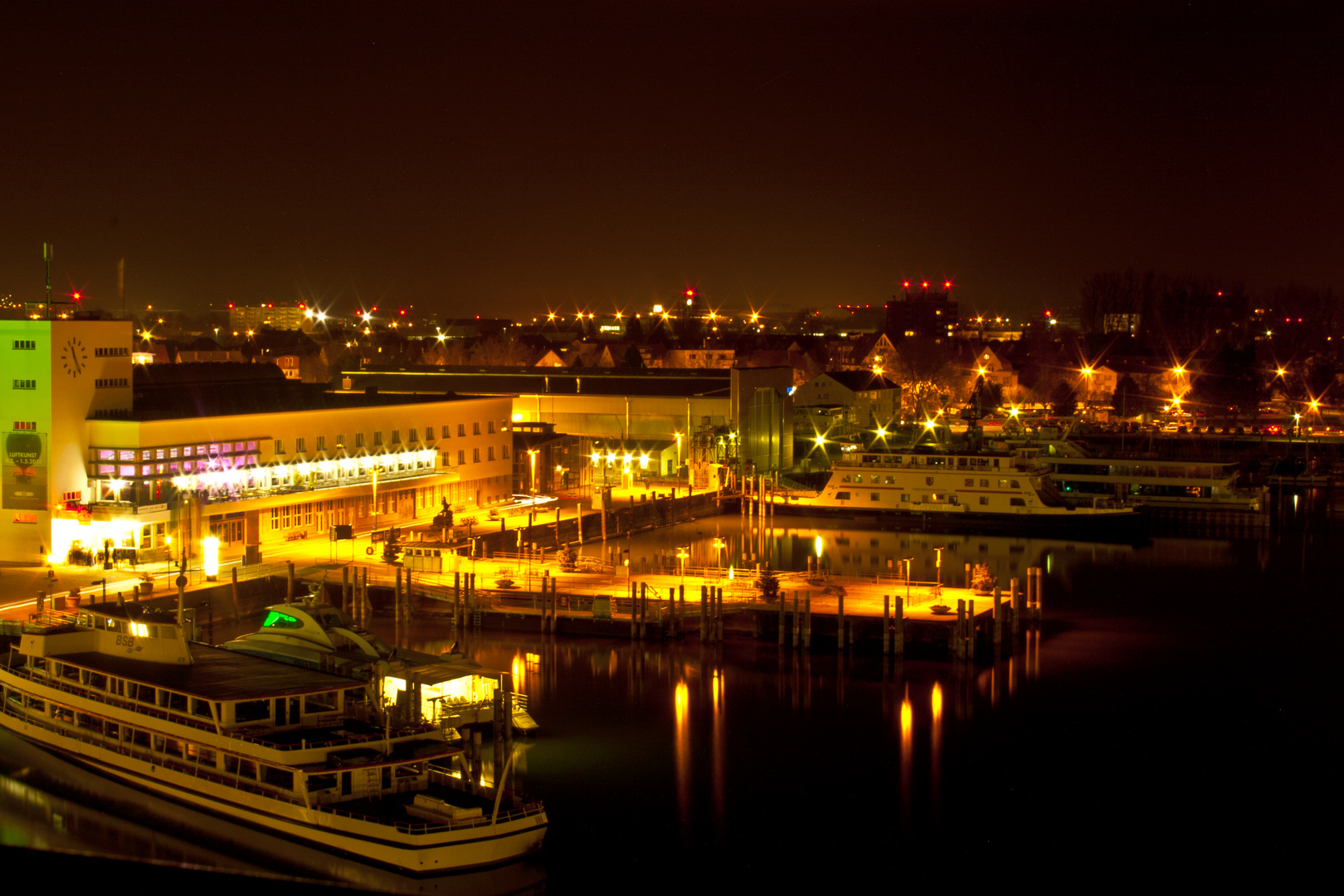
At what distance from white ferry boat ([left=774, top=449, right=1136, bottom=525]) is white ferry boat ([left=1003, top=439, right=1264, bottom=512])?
3.72 feet

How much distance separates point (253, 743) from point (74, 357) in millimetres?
8825

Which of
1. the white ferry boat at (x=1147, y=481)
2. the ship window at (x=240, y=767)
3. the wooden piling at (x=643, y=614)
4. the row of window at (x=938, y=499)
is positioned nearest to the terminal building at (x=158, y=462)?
the wooden piling at (x=643, y=614)

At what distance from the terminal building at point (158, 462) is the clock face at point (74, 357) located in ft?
0.05

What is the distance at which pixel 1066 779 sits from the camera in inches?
408

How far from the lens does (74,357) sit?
15945 mm

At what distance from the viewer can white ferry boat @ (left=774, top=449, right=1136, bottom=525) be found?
23.6 meters

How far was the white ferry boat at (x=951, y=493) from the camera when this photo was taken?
2358 cm

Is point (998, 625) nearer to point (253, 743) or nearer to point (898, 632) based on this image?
point (898, 632)

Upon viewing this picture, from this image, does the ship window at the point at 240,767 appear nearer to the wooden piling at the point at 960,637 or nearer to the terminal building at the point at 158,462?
the terminal building at the point at 158,462

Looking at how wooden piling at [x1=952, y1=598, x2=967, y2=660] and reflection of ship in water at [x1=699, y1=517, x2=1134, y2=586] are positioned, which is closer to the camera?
wooden piling at [x1=952, y1=598, x2=967, y2=660]

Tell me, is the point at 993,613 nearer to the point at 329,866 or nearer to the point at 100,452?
the point at 329,866

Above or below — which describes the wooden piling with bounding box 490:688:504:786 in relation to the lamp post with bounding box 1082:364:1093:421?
below

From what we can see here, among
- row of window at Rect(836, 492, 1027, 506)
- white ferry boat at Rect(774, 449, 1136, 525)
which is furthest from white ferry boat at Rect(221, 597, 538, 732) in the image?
row of window at Rect(836, 492, 1027, 506)

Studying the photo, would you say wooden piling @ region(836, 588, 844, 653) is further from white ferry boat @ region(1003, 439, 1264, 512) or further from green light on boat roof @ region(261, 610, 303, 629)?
white ferry boat @ region(1003, 439, 1264, 512)
